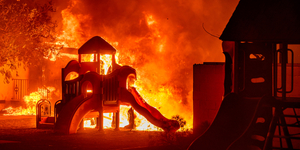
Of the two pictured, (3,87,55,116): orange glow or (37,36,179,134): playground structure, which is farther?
(3,87,55,116): orange glow

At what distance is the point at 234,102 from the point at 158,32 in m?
17.4

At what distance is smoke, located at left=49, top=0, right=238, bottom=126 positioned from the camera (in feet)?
76.8

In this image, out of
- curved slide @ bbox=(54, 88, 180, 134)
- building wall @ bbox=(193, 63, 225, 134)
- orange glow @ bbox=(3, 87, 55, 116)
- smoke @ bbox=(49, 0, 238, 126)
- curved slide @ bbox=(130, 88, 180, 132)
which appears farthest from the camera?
smoke @ bbox=(49, 0, 238, 126)

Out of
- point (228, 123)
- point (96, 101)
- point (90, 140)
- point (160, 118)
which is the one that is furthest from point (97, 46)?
point (228, 123)

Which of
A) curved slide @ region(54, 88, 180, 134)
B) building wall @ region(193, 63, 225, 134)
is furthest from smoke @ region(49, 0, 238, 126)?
building wall @ region(193, 63, 225, 134)

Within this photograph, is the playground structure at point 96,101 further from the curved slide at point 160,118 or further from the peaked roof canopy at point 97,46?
the peaked roof canopy at point 97,46

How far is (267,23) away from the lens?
234 inches

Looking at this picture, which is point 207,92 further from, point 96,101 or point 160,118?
point 96,101

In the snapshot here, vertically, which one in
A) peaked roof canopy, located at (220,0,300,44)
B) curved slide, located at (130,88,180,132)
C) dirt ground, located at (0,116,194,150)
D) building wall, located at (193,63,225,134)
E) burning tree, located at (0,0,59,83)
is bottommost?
dirt ground, located at (0,116,194,150)

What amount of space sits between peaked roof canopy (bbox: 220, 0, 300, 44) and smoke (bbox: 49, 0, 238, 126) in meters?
16.5

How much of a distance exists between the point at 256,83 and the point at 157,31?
1728cm

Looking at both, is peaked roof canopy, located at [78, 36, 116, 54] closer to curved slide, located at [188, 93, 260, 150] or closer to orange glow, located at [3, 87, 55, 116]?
orange glow, located at [3, 87, 55, 116]

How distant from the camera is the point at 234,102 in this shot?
6.30m

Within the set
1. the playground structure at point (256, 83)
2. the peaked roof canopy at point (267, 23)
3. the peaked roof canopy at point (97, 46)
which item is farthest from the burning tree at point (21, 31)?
the peaked roof canopy at point (267, 23)
